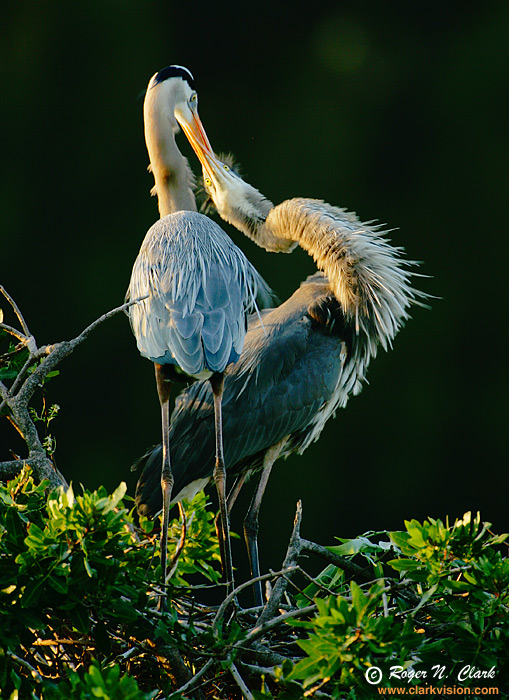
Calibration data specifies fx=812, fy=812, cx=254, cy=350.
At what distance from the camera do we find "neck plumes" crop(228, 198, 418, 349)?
6.68 feet

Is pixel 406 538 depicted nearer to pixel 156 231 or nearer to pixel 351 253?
pixel 156 231

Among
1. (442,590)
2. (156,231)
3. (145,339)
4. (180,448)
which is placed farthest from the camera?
(180,448)

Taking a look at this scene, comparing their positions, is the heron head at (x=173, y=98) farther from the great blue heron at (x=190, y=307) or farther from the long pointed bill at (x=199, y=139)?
the great blue heron at (x=190, y=307)

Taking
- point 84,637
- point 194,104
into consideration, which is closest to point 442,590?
point 84,637

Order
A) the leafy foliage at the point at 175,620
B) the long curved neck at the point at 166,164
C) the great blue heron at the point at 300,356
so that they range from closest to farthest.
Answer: the leafy foliage at the point at 175,620 → the long curved neck at the point at 166,164 → the great blue heron at the point at 300,356

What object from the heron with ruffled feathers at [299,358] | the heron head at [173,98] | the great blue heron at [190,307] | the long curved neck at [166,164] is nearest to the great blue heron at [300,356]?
the heron with ruffled feathers at [299,358]

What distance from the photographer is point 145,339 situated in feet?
4.60

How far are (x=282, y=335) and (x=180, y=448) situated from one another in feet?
1.26

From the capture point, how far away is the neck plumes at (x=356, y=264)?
2.04 metres

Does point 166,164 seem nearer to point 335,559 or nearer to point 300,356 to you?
point 300,356

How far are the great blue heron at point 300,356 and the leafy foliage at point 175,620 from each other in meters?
0.86

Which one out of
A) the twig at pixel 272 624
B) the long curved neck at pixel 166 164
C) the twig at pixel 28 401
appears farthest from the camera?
the long curved neck at pixel 166 164

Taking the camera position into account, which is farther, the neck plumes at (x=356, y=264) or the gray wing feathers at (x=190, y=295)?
the neck plumes at (x=356, y=264)

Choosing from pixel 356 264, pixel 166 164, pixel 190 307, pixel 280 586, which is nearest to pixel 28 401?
pixel 190 307
